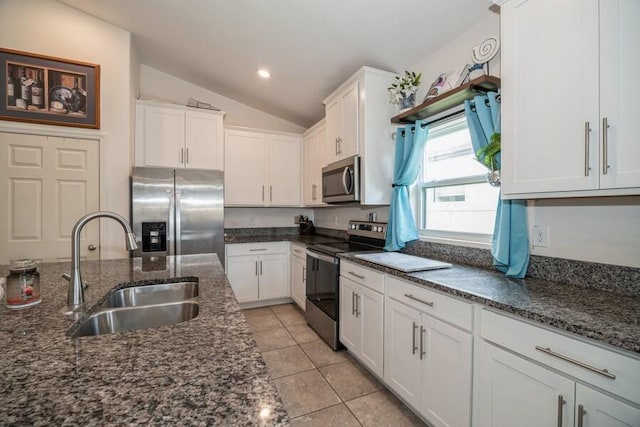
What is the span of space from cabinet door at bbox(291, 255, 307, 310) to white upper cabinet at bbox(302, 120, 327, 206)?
81cm

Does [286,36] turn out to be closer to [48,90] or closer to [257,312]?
[48,90]

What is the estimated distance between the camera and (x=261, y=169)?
396cm

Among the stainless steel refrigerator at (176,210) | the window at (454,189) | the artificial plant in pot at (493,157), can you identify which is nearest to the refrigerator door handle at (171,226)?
the stainless steel refrigerator at (176,210)

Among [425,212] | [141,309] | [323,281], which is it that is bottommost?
[323,281]

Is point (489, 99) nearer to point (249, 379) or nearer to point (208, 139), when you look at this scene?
point (249, 379)

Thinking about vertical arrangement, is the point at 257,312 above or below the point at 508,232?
below

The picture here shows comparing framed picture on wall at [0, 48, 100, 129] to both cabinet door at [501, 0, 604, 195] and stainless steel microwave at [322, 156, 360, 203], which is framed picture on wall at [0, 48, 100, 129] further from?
cabinet door at [501, 0, 604, 195]

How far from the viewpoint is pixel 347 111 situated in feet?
9.15

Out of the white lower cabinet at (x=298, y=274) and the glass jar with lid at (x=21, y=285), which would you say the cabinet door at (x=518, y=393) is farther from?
the white lower cabinet at (x=298, y=274)

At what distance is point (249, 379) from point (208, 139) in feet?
11.3

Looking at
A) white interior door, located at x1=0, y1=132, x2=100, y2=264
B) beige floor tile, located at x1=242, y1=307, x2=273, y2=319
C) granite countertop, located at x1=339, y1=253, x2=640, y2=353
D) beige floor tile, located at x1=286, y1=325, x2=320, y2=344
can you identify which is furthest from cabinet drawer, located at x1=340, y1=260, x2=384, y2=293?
white interior door, located at x1=0, y1=132, x2=100, y2=264

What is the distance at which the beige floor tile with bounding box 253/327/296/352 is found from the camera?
2.67m

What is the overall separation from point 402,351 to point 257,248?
232 centimetres

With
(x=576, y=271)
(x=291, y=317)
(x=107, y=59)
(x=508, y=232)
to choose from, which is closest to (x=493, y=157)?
(x=508, y=232)
